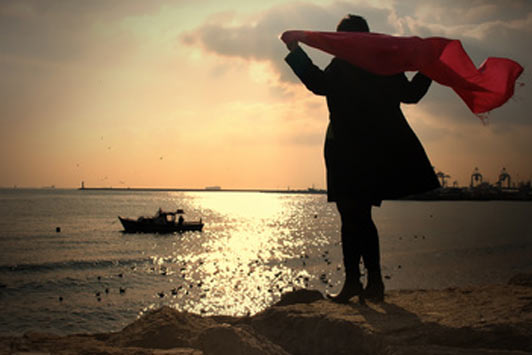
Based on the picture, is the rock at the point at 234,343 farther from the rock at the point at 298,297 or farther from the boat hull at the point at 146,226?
the boat hull at the point at 146,226

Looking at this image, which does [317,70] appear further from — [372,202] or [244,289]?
[244,289]

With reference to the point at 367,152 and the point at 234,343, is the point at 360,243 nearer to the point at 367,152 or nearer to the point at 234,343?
the point at 367,152

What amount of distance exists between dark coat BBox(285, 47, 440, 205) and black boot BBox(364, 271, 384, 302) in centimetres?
81

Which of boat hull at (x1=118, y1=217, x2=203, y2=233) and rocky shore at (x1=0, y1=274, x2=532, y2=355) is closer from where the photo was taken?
rocky shore at (x1=0, y1=274, x2=532, y2=355)

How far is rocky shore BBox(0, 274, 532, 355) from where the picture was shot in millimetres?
3188

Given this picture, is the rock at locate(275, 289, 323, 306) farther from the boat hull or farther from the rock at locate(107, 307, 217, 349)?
the boat hull

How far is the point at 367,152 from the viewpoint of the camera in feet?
14.2

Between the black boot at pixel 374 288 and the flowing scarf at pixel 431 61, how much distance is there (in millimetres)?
2162

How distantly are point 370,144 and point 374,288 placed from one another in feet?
5.19

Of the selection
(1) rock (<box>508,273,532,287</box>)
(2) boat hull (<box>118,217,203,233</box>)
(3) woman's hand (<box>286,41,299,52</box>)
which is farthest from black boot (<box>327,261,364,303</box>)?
(2) boat hull (<box>118,217,203,233</box>)

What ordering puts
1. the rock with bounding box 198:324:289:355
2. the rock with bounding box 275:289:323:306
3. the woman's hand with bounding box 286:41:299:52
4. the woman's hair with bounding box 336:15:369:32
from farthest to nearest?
the rock with bounding box 275:289:323:306 < the woman's hair with bounding box 336:15:369:32 < the woman's hand with bounding box 286:41:299:52 < the rock with bounding box 198:324:289:355

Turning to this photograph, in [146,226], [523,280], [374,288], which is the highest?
[374,288]

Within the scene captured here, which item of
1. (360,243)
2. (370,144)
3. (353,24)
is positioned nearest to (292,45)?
(353,24)

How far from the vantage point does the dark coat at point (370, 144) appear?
14.1ft
